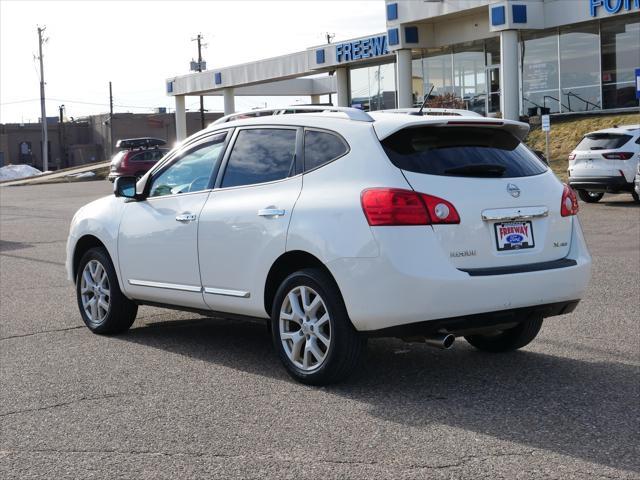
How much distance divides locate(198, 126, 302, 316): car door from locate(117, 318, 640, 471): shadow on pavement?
1.93 ft

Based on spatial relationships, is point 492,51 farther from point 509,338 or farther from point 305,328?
point 305,328

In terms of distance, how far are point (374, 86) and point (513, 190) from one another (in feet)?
149

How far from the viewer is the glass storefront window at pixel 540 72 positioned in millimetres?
39625

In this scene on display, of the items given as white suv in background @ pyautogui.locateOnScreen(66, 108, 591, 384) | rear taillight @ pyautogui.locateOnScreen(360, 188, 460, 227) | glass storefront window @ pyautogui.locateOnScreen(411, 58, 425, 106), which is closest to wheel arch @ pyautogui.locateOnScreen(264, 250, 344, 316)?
white suv in background @ pyautogui.locateOnScreen(66, 108, 591, 384)

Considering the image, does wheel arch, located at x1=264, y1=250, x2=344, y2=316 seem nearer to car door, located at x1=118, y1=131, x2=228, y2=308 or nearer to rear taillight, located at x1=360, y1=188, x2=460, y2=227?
rear taillight, located at x1=360, y1=188, x2=460, y2=227

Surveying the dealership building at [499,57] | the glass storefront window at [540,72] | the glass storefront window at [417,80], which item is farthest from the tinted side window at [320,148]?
the glass storefront window at [417,80]

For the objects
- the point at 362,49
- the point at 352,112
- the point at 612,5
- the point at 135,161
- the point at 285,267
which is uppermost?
the point at 362,49

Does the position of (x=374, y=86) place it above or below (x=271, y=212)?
above

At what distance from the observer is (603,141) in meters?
21.3

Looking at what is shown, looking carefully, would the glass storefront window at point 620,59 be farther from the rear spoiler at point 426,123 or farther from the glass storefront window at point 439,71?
the rear spoiler at point 426,123

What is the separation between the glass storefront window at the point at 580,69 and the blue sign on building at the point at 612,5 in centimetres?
194

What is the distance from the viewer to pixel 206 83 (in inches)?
2499

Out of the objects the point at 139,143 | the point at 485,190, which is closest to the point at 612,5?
the point at 139,143

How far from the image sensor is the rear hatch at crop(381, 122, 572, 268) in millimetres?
5961
